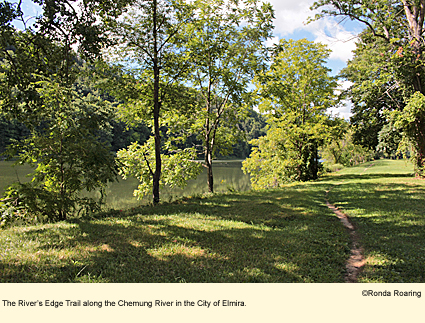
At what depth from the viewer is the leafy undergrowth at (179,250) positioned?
377 cm

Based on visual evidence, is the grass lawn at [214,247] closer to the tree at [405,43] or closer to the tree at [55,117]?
the tree at [55,117]

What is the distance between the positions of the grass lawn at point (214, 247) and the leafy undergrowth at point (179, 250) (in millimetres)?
15

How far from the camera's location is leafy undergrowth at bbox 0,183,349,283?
377 centimetres

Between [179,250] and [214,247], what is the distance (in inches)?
26.6

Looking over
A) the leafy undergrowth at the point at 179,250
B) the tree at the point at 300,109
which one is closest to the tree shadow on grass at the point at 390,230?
the leafy undergrowth at the point at 179,250

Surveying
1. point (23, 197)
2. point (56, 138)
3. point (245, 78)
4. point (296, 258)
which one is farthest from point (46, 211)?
point (245, 78)

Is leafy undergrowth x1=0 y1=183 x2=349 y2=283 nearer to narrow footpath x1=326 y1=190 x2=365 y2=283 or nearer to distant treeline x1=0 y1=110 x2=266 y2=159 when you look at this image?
narrow footpath x1=326 y1=190 x2=365 y2=283

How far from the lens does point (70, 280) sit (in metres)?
3.47

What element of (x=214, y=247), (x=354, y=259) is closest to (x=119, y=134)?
(x=214, y=247)

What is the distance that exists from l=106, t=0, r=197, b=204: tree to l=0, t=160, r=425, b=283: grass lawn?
159 inches

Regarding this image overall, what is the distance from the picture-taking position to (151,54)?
33.7 ft

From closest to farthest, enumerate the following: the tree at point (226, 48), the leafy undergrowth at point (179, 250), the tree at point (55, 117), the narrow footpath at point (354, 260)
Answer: the leafy undergrowth at point (179, 250) → the narrow footpath at point (354, 260) → the tree at point (55, 117) → the tree at point (226, 48)

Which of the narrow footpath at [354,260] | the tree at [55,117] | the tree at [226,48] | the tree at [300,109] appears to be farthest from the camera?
the tree at [300,109]

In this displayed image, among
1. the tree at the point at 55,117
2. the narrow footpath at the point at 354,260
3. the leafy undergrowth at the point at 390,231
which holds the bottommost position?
the narrow footpath at the point at 354,260
